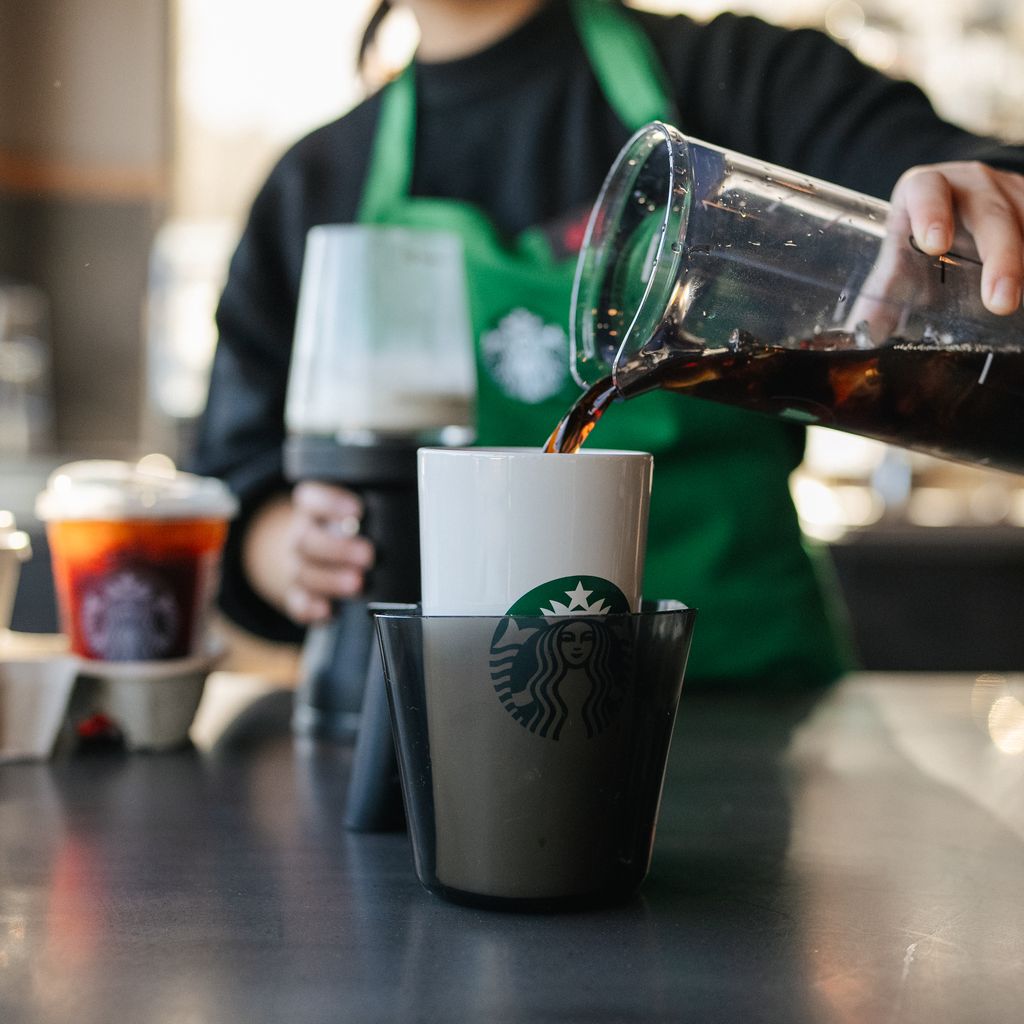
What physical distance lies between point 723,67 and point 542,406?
0.36m

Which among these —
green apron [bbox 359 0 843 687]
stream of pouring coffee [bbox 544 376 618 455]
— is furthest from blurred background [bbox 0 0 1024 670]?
stream of pouring coffee [bbox 544 376 618 455]

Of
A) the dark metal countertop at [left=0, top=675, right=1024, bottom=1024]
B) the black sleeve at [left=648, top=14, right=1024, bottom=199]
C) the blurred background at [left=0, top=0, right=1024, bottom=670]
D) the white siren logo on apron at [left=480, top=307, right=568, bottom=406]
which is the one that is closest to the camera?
the dark metal countertop at [left=0, top=675, right=1024, bottom=1024]

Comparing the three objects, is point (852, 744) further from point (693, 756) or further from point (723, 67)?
point (723, 67)

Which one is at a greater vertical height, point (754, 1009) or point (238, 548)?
point (754, 1009)

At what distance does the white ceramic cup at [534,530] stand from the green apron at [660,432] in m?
0.67

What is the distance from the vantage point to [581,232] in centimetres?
127

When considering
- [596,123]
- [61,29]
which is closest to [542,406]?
[596,123]

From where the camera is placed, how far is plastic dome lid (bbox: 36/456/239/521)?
0.87 metres

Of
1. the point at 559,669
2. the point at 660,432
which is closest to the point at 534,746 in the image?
the point at 559,669

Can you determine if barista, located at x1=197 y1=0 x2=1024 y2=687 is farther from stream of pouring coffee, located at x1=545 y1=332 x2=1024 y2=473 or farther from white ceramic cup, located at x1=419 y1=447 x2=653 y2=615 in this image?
white ceramic cup, located at x1=419 y1=447 x2=653 y2=615

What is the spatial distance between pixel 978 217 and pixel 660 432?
1.98 ft

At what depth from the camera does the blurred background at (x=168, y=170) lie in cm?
300

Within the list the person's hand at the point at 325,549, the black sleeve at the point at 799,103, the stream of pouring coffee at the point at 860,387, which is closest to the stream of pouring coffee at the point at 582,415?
the stream of pouring coffee at the point at 860,387

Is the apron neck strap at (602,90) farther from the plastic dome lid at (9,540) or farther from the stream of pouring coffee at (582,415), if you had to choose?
the stream of pouring coffee at (582,415)
